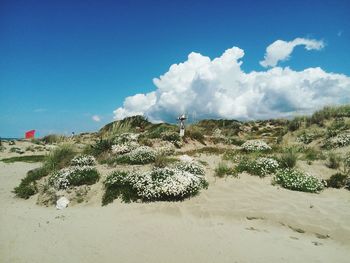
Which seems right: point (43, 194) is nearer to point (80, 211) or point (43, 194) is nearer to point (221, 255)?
point (80, 211)

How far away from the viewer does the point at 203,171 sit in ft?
43.0

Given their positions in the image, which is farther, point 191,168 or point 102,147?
point 102,147

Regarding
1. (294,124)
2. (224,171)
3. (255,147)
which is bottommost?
(224,171)

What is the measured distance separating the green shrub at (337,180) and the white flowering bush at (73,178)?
887 centimetres

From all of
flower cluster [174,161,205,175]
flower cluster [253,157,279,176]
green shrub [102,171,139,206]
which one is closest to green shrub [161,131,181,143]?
flower cluster [174,161,205,175]

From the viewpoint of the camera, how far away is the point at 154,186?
33.9ft

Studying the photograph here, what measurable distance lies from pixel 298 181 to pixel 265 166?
73.6 inches

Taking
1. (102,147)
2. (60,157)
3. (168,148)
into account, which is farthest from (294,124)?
(60,157)

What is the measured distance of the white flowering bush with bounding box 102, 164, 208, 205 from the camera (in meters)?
10.1

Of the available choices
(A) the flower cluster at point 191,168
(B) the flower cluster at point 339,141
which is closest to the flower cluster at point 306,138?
(B) the flower cluster at point 339,141

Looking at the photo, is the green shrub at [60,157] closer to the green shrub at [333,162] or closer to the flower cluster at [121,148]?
the flower cluster at [121,148]

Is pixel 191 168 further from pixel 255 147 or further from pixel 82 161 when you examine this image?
pixel 255 147

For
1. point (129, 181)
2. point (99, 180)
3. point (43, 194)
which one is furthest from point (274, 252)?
point (43, 194)

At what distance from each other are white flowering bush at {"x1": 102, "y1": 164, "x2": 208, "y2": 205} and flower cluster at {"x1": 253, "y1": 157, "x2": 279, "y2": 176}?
2.69 metres
